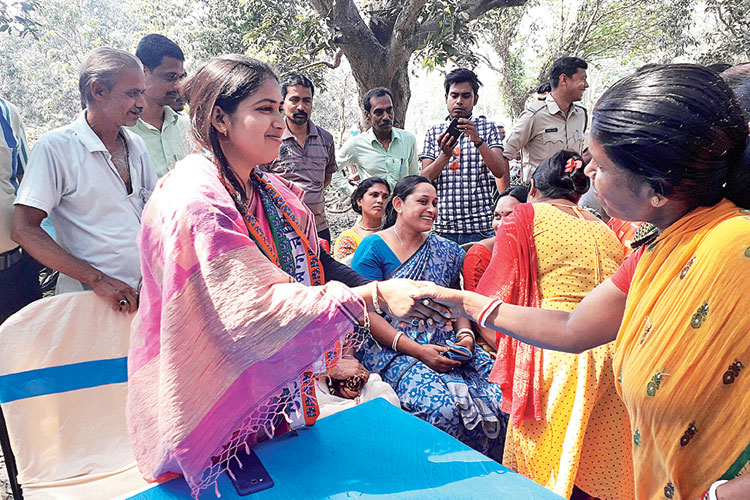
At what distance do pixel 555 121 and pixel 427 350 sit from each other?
258 cm

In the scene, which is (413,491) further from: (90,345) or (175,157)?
(175,157)

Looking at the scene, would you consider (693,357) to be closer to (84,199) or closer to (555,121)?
(84,199)

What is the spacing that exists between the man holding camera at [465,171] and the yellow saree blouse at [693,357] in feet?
9.74

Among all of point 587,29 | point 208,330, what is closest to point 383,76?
point 208,330

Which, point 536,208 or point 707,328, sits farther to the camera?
point 536,208

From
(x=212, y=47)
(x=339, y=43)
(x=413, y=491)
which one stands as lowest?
(x=413, y=491)

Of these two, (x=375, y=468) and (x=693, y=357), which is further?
(x=375, y=468)

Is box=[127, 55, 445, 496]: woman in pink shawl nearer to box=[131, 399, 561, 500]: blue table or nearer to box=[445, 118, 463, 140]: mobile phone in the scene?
box=[131, 399, 561, 500]: blue table

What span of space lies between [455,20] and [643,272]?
524 centimetres

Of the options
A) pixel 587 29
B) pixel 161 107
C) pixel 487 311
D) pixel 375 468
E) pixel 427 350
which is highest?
pixel 587 29

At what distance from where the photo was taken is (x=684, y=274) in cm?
117

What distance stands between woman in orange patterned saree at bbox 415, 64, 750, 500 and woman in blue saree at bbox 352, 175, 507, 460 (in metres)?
1.18

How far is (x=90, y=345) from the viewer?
2.13 meters

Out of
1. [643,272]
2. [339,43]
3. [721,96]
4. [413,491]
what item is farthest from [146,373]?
[339,43]
